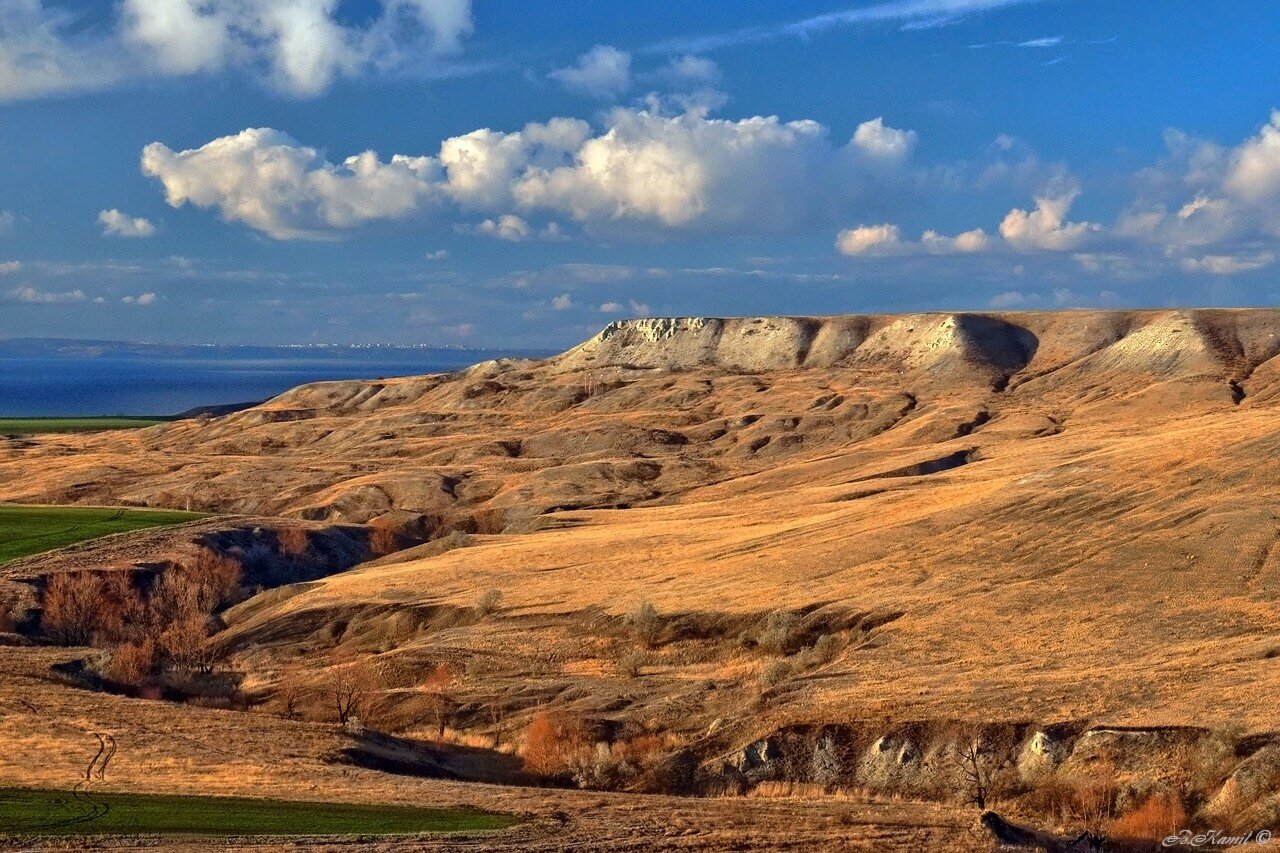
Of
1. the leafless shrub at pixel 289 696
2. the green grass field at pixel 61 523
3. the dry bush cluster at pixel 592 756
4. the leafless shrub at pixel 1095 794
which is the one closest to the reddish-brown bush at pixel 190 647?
the leafless shrub at pixel 289 696

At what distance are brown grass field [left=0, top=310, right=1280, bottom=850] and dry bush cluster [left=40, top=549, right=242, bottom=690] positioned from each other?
1489 mm

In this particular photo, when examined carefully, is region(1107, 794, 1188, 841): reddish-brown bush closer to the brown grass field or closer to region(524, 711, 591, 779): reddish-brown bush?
the brown grass field

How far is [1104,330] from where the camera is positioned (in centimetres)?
16775

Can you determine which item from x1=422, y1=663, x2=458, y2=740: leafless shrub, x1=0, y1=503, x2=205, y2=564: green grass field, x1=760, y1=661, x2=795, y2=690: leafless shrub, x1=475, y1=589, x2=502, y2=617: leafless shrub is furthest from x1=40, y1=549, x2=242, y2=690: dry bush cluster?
x1=760, y1=661, x2=795, y2=690: leafless shrub

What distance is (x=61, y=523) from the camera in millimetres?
89438

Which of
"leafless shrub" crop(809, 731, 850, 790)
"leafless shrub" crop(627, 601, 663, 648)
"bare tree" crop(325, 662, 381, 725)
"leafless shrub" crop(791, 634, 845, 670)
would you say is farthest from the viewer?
"leafless shrub" crop(627, 601, 663, 648)

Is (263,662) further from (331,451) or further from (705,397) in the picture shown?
(705,397)

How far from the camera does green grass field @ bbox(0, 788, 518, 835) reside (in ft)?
89.1

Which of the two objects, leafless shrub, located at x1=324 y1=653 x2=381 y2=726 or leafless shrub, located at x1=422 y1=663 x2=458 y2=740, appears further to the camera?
leafless shrub, located at x1=324 y1=653 x2=381 y2=726

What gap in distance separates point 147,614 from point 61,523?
86.2 ft

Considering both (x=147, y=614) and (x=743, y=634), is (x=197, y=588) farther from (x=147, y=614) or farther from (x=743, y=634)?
(x=743, y=634)

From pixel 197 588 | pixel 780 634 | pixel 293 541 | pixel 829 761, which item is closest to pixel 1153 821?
pixel 829 761

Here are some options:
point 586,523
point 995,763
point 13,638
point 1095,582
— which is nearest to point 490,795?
point 995,763

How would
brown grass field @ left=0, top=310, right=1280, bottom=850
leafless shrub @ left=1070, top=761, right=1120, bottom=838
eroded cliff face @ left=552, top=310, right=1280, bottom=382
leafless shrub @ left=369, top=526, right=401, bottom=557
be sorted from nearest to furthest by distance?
leafless shrub @ left=1070, top=761, right=1120, bottom=838, brown grass field @ left=0, top=310, right=1280, bottom=850, leafless shrub @ left=369, top=526, right=401, bottom=557, eroded cliff face @ left=552, top=310, right=1280, bottom=382
